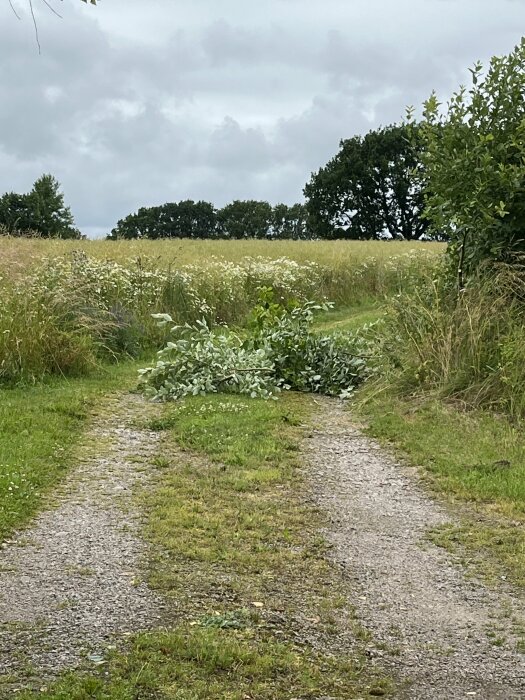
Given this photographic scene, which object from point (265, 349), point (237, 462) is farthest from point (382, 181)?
point (237, 462)

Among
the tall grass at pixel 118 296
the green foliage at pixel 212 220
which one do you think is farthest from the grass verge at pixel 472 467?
the green foliage at pixel 212 220

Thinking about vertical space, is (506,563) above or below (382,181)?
below

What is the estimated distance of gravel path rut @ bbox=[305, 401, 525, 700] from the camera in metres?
3.50

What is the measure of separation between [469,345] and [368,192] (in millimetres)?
55135

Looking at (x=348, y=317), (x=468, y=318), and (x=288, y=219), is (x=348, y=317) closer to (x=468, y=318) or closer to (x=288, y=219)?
(x=468, y=318)

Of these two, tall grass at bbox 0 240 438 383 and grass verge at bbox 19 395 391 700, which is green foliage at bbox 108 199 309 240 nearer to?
tall grass at bbox 0 240 438 383

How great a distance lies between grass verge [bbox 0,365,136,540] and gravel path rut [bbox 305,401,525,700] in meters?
2.19

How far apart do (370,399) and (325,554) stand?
15.6 feet

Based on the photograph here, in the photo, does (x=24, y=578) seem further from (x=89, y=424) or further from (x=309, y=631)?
(x=89, y=424)

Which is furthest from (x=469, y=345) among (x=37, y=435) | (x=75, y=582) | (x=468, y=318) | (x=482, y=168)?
(x=75, y=582)

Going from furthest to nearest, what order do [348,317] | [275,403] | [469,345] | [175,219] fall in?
[175,219] → [348,317] → [275,403] → [469,345]

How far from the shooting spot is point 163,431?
816 cm

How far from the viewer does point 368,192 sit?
62.4m

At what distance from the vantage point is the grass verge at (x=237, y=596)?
3.30 metres
